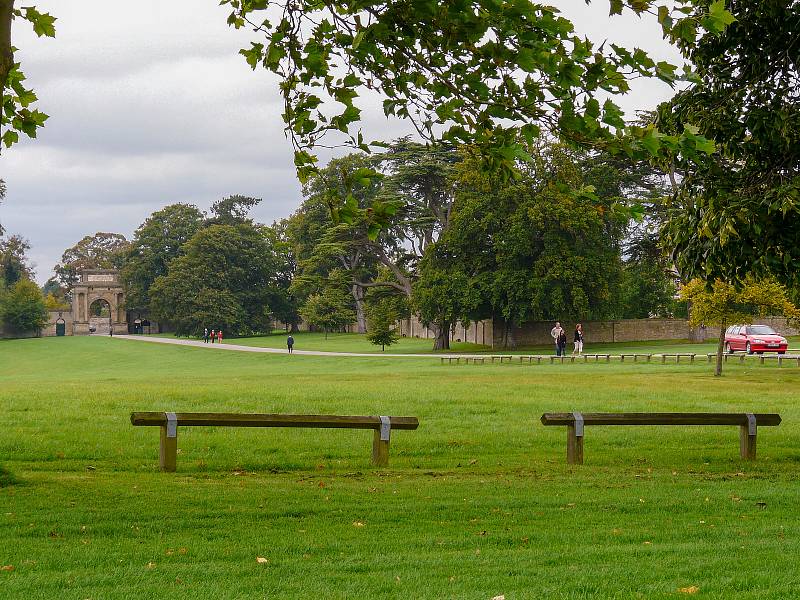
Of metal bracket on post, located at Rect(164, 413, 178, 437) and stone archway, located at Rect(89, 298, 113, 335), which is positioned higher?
stone archway, located at Rect(89, 298, 113, 335)

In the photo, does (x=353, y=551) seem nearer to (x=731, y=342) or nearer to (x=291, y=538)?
(x=291, y=538)

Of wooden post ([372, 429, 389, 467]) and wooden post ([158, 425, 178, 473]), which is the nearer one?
wooden post ([158, 425, 178, 473])

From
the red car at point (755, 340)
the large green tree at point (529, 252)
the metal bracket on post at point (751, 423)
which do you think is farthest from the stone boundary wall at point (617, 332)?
the metal bracket on post at point (751, 423)

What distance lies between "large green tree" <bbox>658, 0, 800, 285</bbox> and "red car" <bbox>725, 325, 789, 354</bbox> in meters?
33.7

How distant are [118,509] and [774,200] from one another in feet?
26.4

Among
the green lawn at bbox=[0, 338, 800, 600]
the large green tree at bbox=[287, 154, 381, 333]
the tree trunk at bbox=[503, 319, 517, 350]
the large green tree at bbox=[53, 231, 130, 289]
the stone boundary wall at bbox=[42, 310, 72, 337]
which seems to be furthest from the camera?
the large green tree at bbox=[53, 231, 130, 289]

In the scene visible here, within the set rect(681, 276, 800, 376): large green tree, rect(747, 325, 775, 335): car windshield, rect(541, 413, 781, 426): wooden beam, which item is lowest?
rect(541, 413, 781, 426): wooden beam

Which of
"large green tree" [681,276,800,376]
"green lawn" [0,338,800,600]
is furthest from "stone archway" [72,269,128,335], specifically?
"green lawn" [0,338,800,600]

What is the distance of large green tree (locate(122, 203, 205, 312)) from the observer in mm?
105500

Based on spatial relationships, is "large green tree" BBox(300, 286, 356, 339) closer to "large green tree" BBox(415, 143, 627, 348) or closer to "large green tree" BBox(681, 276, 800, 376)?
"large green tree" BBox(415, 143, 627, 348)

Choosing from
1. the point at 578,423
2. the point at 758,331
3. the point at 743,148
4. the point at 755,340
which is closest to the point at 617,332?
the point at 758,331

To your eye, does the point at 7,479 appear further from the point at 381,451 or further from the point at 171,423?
the point at 381,451

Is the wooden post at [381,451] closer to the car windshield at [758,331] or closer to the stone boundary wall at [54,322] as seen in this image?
the car windshield at [758,331]

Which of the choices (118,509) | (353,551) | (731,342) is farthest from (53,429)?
(731,342)
